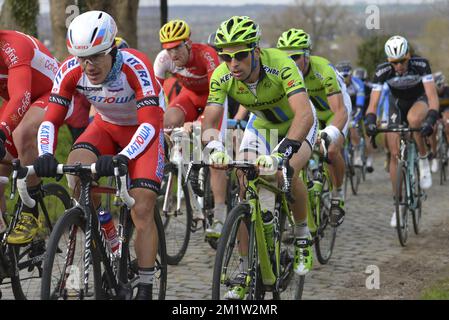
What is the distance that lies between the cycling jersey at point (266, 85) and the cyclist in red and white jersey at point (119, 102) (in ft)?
2.75

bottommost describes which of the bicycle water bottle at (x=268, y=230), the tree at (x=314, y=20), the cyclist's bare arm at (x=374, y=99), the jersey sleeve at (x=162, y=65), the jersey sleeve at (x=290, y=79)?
the bicycle water bottle at (x=268, y=230)

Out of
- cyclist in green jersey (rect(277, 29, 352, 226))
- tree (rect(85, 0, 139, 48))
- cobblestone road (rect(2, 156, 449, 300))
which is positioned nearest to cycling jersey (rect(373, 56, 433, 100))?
cyclist in green jersey (rect(277, 29, 352, 226))

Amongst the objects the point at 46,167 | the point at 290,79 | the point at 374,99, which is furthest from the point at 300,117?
the point at 374,99

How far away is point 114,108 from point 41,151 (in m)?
0.77

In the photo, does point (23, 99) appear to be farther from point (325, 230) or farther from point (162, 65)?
point (325, 230)

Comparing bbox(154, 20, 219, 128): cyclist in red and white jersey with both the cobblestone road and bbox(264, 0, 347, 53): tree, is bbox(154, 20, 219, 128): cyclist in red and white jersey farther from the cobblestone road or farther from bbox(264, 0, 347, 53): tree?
bbox(264, 0, 347, 53): tree

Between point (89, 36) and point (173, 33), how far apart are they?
139 inches

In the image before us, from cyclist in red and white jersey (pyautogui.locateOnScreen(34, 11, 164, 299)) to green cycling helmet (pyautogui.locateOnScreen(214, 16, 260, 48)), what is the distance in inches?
24.2

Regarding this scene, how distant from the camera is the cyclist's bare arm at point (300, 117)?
6281 mm

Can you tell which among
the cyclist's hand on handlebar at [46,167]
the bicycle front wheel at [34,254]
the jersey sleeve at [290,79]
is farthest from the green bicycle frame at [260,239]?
the bicycle front wheel at [34,254]

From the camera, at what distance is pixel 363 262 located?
8.80 m

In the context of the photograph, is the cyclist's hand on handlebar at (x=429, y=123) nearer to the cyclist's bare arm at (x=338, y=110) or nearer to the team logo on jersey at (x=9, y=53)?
the cyclist's bare arm at (x=338, y=110)
